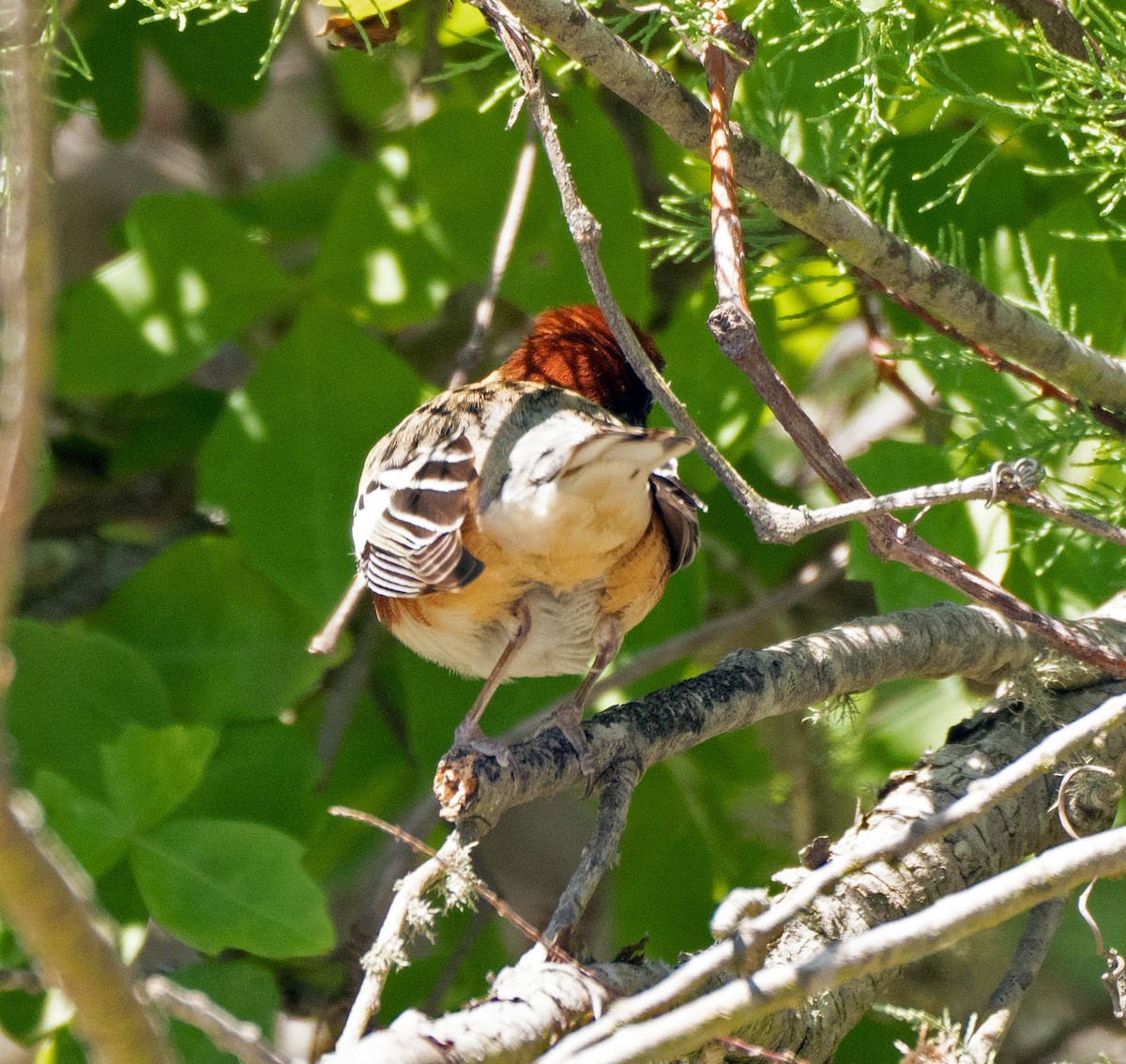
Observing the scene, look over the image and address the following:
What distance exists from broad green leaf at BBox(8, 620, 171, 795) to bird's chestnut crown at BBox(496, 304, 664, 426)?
1.35 meters

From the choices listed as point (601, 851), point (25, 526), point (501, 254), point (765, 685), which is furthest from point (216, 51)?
point (25, 526)

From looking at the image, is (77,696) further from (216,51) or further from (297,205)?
(216,51)

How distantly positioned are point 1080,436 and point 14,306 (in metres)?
2.53

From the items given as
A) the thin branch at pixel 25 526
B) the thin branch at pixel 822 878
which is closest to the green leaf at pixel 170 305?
the thin branch at pixel 822 878

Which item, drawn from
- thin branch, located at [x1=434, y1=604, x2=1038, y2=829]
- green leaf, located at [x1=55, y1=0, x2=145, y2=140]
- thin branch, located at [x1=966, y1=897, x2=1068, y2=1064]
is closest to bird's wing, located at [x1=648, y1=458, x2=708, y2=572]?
thin branch, located at [x1=434, y1=604, x2=1038, y2=829]

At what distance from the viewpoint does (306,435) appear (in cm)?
363

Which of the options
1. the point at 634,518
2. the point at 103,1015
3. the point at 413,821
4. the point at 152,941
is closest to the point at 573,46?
the point at 634,518

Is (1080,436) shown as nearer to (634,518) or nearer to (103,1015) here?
(634,518)

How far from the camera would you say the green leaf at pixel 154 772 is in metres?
2.88

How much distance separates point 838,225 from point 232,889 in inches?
76.1

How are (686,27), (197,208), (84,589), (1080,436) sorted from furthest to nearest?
(84,589) < (197,208) < (1080,436) < (686,27)

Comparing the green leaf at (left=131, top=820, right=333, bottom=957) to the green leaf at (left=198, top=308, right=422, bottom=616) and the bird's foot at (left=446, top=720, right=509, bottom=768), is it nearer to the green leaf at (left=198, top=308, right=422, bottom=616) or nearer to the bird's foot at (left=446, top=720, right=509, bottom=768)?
the bird's foot at (left=446, top=720, right=509, bottom=768)

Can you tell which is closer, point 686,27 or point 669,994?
point 669,994

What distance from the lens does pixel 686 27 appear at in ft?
7.73
